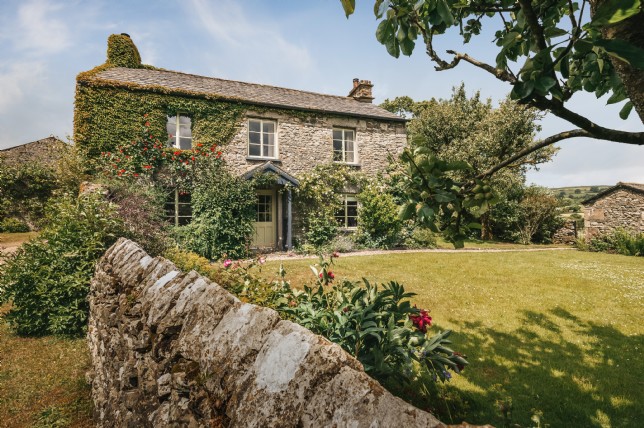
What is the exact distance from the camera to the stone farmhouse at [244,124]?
12.0 m

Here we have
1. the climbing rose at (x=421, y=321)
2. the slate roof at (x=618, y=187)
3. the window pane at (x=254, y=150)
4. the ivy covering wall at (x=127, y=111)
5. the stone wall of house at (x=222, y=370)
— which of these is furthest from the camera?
the slate roof at (x=618, y=187)

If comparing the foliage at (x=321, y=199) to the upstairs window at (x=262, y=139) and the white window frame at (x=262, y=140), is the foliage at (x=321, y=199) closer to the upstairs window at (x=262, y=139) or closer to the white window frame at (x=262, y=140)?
the white window frame at (x=262, y=140)

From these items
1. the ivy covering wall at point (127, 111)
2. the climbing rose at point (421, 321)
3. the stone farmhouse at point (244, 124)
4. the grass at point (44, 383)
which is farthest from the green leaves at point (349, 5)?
the ivy covering wall at point (127, 111)

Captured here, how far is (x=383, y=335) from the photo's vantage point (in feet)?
8.85

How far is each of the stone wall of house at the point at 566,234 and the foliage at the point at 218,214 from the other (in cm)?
1977

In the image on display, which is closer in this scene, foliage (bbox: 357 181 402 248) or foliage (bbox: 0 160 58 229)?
foliage (bbox: 357 181 402 248)

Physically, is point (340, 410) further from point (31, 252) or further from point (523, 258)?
point (523, 258)

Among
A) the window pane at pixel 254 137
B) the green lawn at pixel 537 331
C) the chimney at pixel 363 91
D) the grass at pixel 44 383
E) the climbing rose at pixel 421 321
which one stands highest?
the chimney at pixel 363 91

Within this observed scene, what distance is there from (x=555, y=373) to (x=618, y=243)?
1609 centimetres

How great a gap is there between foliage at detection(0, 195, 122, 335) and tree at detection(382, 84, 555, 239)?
15094 millimetres

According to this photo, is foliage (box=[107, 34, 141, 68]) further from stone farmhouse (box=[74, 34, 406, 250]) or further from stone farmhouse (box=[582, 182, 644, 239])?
stone farmhouse (box=[582, 182, 644, 239])

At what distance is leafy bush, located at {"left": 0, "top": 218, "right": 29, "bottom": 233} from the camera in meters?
16.7

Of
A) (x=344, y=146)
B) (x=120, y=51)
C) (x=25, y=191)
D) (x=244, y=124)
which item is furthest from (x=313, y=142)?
(x=25, y=191)

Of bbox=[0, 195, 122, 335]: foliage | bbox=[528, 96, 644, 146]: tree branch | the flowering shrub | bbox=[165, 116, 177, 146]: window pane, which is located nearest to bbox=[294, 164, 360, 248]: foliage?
the flowering shrub
